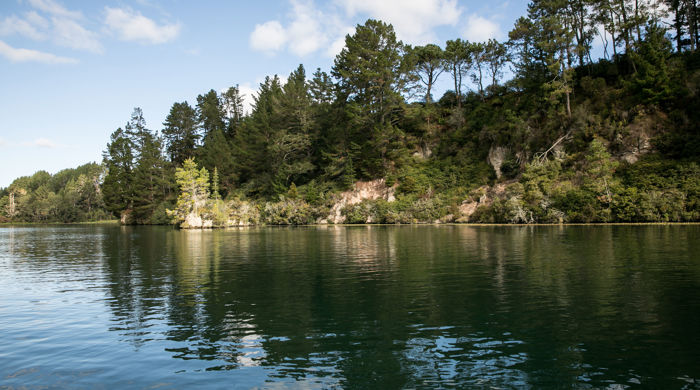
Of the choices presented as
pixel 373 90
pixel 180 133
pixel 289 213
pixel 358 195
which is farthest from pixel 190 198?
pixel 180 133

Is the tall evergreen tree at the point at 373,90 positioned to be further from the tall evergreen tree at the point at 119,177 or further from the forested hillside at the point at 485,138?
the tall evergreen tree at the point at 119,177

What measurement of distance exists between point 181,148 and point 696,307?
101 metres

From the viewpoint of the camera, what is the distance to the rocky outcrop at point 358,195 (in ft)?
204

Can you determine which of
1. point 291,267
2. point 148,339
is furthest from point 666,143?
point 148,339

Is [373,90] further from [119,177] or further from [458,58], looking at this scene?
[119,177]

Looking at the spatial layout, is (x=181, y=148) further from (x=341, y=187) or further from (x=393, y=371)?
(x=393, y=371)

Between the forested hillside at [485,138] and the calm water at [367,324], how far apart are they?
24.6m

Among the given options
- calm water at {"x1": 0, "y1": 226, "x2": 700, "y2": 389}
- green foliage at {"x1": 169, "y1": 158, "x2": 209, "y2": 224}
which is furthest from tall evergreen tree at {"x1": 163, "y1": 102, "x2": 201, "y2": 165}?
calm water at {"x1": 0, "y1": 226, "x2": 700, "y2": 389}

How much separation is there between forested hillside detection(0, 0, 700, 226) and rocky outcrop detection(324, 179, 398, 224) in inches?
38.6

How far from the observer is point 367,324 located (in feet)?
34.9

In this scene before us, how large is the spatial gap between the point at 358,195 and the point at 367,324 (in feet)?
174

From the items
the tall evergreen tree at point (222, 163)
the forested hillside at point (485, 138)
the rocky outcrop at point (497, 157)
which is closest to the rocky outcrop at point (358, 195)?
the forested hillside at point (485, 138)

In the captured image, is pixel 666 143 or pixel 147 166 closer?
pixel 666 143

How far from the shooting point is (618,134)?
149ft
